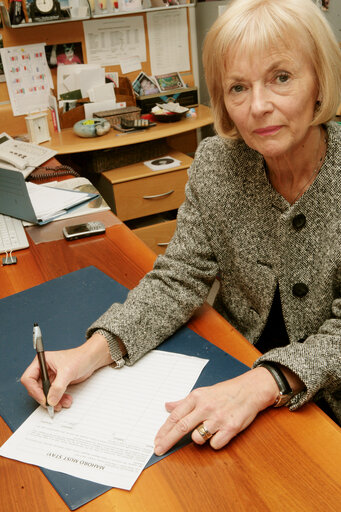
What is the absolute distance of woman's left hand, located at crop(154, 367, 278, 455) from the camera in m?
0.74

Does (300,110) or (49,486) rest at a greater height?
(300,110)

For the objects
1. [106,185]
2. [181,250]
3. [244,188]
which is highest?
[244,188]

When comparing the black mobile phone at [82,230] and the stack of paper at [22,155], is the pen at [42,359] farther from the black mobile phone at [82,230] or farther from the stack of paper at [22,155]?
the stack of paper at [22,155]

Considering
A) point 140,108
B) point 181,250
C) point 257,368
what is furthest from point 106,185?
point 257,368

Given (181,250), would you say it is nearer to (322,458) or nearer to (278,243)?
(278,243)

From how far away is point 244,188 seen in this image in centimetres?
104

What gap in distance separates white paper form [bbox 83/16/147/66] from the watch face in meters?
0.30

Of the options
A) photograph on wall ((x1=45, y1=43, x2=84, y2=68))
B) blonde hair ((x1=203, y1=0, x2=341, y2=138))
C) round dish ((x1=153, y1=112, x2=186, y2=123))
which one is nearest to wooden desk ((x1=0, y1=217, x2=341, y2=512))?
blonde hair ((x1=203, y1=0, x2=341, y2=138))

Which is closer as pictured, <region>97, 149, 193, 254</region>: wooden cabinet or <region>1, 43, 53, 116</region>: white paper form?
<region>97, 149, 193, 254</region>: wooden cabinet

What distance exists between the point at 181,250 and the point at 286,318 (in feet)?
0.86

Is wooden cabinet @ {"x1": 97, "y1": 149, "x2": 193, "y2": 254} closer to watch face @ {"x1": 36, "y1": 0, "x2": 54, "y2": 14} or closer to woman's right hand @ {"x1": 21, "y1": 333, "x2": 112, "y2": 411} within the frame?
watch face @ {"x1": 36, "y1": 0, "x2": 54, "y2": 14}

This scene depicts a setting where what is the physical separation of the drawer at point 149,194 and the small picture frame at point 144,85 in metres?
0.74

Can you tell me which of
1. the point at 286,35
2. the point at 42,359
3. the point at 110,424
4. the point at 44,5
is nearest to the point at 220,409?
the point at 110,424

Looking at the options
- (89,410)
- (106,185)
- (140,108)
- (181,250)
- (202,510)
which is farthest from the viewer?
(140,108)
